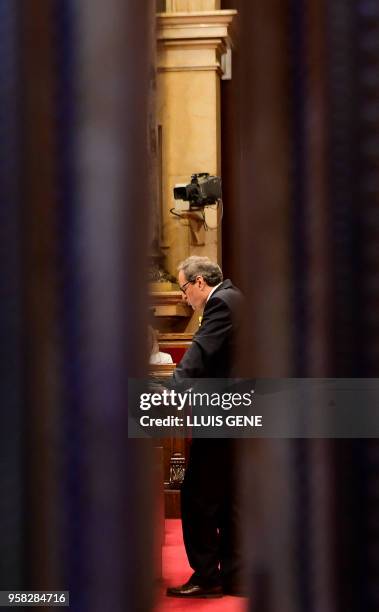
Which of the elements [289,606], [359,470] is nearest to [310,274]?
[359,470]

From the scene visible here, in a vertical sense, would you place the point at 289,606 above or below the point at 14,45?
below

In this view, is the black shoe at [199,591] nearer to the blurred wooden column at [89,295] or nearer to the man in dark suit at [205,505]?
the man in dark suit at [205,505]

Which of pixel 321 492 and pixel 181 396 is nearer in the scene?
pixel 321 492

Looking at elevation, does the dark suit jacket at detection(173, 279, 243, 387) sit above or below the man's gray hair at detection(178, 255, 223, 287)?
below

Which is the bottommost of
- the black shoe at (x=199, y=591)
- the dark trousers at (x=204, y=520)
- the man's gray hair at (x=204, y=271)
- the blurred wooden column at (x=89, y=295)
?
the black shoe at (x=199, y=591)

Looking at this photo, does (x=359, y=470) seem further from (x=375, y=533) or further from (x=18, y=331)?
(x=18, y=331)

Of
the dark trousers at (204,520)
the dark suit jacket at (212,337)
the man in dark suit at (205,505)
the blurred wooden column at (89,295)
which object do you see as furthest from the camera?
the dark trousers at (204,520)

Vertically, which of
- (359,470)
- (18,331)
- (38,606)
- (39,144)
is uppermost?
(39,144)

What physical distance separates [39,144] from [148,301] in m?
0.16

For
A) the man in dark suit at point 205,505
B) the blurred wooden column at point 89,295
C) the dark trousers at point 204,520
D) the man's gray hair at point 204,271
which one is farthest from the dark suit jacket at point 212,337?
the dark trousers at point 204,520

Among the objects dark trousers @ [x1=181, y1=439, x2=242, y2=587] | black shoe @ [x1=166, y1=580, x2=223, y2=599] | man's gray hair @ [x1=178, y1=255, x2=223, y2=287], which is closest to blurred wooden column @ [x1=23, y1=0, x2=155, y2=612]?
black shoe @ [x1=166, y1=580, x2=223, y2=599]

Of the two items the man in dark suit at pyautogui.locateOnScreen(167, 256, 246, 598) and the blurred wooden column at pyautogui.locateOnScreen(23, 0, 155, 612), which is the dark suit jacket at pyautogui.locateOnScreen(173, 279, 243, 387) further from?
the blurred wooden column at pyautogui.locateOnScreen(23, 0, 155, 612)

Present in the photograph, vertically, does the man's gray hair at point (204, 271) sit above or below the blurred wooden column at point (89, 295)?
above

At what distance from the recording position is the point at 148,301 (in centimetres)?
83
